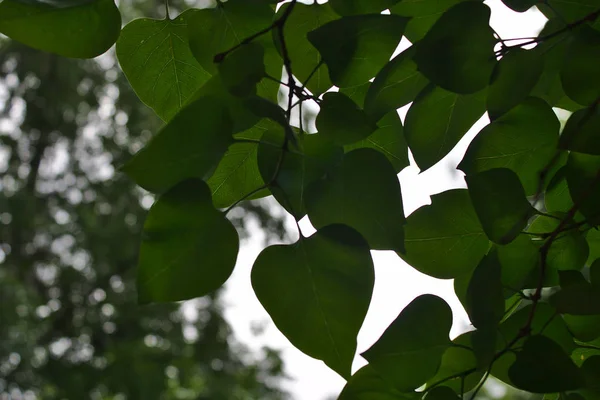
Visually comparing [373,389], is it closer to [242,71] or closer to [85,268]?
[242,71]

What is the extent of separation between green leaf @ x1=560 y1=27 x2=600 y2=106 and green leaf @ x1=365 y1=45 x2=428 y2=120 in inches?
2.2

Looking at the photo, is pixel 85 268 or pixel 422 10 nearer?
pixel 422 10

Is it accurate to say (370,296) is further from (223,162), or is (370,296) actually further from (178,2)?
(178,2)

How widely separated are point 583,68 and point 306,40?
0.11 meters

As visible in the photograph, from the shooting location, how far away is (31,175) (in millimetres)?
4160

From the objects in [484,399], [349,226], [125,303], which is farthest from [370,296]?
[484,399]

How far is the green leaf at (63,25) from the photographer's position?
25 centimetres

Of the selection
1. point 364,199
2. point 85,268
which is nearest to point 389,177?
point 364,199

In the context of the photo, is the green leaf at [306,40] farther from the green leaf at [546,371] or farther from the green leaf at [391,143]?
the green leaf at [546,371]

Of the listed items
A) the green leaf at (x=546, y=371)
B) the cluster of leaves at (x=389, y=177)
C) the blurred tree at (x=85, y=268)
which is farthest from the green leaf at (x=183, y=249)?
the blurred tree at (x=85, y=268)

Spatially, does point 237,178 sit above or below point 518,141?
below

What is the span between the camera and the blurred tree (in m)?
3.27

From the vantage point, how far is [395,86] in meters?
0.27

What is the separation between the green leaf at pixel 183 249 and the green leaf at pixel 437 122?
3.8 inches
